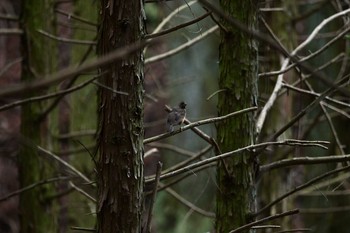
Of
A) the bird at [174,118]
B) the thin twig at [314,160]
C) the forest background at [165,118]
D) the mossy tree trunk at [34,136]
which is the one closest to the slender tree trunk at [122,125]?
the forest background at [165,118]

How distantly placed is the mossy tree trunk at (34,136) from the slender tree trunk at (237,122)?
242 centimetres

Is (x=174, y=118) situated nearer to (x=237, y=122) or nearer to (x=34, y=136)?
(x=237, y=122)

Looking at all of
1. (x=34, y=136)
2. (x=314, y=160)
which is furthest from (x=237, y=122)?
(x=34, y=136)

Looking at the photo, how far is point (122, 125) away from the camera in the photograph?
9.64ft

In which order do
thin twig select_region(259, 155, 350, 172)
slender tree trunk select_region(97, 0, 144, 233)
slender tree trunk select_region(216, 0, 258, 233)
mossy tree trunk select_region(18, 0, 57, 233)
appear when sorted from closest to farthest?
slender tree trunk select_region(97, 0, 144, 233) < thin twig select_region(259, 155, 350, 172) < slender tree trunk select_region(216, 0, 258, 233) < mossy tree trunk select_region(18, 0, 57, 233)

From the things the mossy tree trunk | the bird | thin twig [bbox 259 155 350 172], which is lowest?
thin twig [bbox 259 155 350 172]

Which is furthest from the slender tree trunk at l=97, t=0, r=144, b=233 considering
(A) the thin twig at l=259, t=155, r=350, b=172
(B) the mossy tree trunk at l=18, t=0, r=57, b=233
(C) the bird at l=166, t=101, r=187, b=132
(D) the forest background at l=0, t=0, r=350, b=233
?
(B) the mossy tree trunk at l=18, t=0, r=57, b=233

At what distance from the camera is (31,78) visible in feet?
19.5

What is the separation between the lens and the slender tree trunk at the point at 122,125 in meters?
2.93

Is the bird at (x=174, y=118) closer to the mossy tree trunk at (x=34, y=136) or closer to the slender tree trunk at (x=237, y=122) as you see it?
the slender tree trunk at (x=237, y=122)

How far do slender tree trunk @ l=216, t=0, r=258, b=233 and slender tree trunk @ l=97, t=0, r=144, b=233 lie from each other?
93 cm

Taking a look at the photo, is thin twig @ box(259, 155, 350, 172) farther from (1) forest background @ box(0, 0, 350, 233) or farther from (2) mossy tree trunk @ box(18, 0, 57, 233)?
(2) mossy tree trunk @ box(18, 0, 57, 233)

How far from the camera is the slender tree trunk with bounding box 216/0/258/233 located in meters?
3.79

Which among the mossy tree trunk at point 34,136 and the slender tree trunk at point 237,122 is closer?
the slender tree trunk at point 237,122
